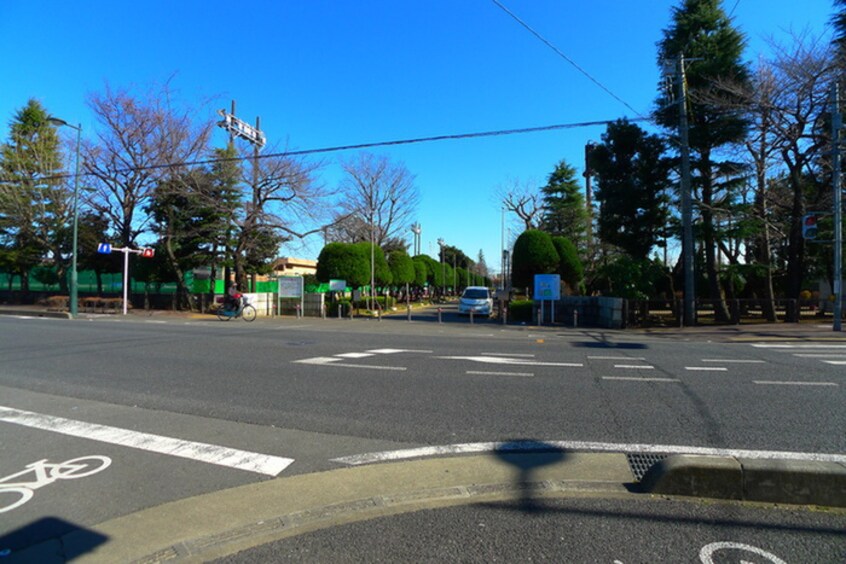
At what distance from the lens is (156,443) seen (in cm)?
518

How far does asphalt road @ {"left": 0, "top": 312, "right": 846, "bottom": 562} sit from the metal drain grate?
45 cm

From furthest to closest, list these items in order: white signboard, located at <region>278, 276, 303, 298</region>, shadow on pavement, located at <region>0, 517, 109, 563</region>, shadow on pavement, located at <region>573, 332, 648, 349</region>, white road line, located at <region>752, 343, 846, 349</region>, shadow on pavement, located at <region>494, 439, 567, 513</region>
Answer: white signboard, located at <region>278, 276, 303, 298</region> < shadow on pavement, located at <region>573, 332, 648, 349</region> < white road line, located at <region>752, 343, 846, 349</region> < shadow on pavement, located at <region>494, 439, 567, 513</region> < shadow on pavement, located at <region>0, 517, 109, 563</region>

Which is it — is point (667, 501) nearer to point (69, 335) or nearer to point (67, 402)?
point (67, 402)

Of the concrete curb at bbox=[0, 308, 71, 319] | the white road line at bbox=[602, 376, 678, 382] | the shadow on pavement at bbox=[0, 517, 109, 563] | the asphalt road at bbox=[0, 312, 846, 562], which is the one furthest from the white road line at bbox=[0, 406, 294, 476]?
the concrete curb at bbox=[0, 308, 71, 319]

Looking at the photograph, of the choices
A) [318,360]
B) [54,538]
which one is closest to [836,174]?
[318,360]

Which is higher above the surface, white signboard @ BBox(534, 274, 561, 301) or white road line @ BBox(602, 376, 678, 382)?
white signboard @ BBox(534, 274, 561, 301)

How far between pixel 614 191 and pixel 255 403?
21608 mm

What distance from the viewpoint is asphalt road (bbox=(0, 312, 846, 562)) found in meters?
4.44

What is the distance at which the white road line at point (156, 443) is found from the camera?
458 centimetres

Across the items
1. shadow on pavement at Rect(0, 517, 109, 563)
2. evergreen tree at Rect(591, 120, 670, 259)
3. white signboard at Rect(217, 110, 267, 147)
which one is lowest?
shadow on pavement at Rect(0, 517, 109, 563)

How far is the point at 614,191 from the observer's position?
23750mm

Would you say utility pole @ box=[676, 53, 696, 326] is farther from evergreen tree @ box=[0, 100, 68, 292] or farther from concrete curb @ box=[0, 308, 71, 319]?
evergreen tree @ box=[0, 100, 68, 292]

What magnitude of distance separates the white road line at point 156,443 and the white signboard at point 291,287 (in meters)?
20.6

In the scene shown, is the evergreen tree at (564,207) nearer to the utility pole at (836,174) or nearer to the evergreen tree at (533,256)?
the evergreen tree at (533,256)
